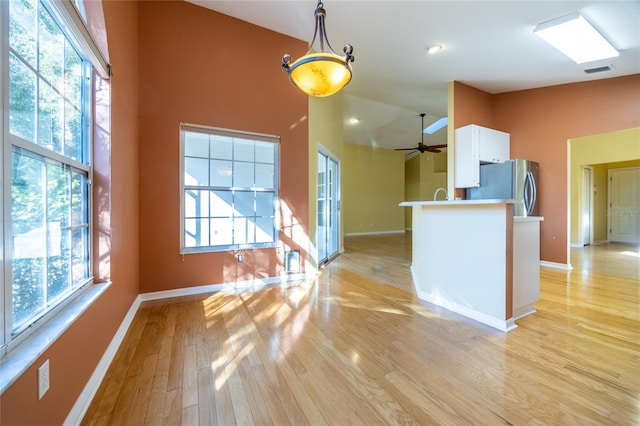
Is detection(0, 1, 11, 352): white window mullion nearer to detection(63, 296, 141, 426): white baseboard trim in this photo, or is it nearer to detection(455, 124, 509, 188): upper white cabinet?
detection(63, 296, 141, 426): white baseboard trim

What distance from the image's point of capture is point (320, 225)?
504cm

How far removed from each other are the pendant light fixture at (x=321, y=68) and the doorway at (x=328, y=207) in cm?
261

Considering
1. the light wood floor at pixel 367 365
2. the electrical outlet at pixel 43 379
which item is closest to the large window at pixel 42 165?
the electrical outlet at pixel 43 379

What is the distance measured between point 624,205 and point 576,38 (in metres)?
7.31

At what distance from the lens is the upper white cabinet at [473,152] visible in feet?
14.2

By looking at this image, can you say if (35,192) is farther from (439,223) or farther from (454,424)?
(439,223)

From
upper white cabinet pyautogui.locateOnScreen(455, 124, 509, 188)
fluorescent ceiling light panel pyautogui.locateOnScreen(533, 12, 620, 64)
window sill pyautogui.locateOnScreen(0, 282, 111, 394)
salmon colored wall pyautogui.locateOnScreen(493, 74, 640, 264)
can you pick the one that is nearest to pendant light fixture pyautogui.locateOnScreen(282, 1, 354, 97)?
window sill pyautogui.locateOnScreen(0, 282, 111, 394)

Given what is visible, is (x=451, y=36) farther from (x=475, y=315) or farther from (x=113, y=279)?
(x=113, y=279)

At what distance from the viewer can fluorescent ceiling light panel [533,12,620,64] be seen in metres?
2.81

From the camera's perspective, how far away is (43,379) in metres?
1.03

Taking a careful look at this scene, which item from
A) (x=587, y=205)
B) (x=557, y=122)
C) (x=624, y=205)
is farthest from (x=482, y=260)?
(x=624, y=205)

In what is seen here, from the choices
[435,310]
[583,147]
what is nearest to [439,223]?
[435,310]

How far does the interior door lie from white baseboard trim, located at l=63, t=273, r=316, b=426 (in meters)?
9.44

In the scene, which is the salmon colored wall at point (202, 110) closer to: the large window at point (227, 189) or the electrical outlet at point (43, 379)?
the large window at point (227, 189)
